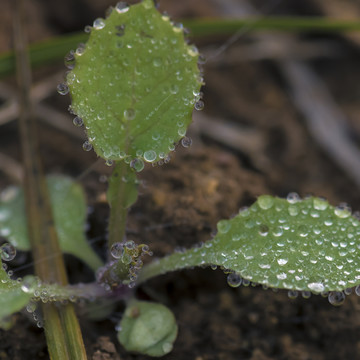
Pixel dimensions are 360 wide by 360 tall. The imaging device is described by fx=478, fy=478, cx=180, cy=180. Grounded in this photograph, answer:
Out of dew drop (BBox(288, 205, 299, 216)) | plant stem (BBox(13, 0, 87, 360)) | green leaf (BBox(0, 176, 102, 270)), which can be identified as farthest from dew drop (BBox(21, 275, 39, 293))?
dew drop (BBox(288, 205, 299, 216))

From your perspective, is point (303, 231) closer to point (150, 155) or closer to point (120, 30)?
point (150, 155)

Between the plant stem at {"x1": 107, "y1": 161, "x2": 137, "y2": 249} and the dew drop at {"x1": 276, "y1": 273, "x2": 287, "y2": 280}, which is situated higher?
the plant stem at {"x1": 107, "y1": 161, "x2": 137, "y2": 249}

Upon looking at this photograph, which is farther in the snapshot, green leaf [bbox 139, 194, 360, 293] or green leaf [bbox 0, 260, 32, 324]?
green leaf [bbox 139, 194, 360, 293]

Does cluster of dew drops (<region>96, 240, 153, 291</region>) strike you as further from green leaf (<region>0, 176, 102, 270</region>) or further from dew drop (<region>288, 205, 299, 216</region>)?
dew drop (<region>288, 205, 299, 216</region>)

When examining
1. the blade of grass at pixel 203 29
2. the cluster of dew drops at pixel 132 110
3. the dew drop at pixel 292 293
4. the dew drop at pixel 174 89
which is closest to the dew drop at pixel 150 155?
the cluster of dew drops at pixel 132 110

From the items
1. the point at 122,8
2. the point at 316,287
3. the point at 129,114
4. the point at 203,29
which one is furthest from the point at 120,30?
the point at 203,29

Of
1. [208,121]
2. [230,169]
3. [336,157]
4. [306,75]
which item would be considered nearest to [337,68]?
[306,75]
